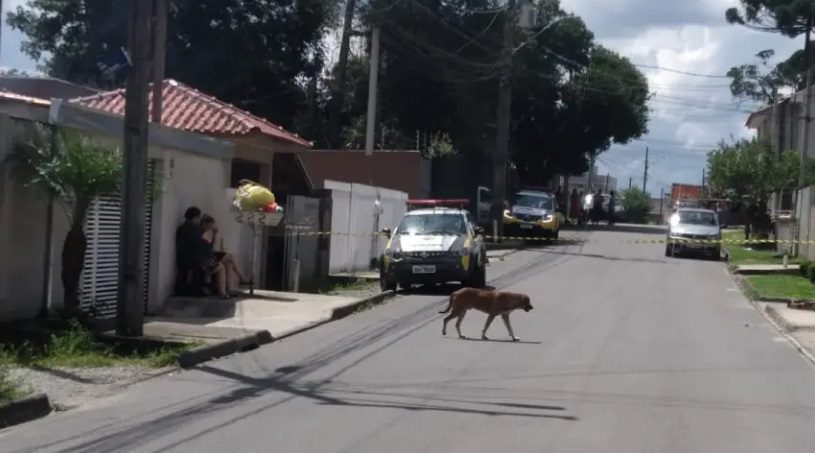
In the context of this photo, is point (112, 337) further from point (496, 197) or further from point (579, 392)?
point (496, 197)

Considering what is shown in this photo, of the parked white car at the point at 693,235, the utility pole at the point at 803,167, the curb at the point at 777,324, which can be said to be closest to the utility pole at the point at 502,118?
the parked white car at the point at 693,235

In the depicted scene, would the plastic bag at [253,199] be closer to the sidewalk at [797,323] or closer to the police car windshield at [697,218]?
the sidewalk at [797,323]

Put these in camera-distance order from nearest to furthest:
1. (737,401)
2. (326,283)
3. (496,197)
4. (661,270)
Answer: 1. (737,401)
2. (326,283)
3. (661,270)
4. (496,197)

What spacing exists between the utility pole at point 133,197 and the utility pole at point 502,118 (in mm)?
29448

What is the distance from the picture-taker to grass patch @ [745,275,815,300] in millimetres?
26109

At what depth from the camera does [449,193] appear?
2260 inches

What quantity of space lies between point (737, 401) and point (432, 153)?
4713cm

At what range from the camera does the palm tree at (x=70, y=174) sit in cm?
1493

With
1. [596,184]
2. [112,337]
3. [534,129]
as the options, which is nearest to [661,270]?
[112,337]

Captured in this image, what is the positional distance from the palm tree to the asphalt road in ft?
7.97

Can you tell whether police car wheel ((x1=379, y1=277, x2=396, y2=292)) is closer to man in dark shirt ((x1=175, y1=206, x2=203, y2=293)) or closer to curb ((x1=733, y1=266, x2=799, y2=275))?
man in dark shirt ((x1=175, y1=206, x2=203, y2=293))

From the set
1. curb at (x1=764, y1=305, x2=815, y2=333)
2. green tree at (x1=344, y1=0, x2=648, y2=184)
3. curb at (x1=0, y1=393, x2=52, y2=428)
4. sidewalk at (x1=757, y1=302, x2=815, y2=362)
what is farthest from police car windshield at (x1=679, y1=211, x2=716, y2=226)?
curb at (x1=0, y1=393, x2=52, y2=428)

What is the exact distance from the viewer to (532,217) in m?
47.3

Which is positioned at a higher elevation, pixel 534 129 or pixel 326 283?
pixel 534 129
